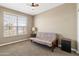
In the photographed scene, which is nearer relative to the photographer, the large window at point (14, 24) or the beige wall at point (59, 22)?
the beige wall at point (59, 22)

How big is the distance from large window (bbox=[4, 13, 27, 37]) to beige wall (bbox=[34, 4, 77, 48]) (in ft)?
1.64

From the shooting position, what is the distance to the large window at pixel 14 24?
1.95 metres

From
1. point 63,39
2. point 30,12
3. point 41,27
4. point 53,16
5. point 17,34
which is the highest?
point 30,12

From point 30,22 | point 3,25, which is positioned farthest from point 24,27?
point 3,25

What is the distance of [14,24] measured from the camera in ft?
6.44

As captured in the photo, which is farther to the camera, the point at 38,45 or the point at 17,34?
the point at 38,45

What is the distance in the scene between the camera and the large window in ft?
6.41

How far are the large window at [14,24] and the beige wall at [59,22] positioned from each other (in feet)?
1.64

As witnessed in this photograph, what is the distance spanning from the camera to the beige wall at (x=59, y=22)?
1.80 metres

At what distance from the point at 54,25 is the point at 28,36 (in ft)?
3.29

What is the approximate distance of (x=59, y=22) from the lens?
188cm

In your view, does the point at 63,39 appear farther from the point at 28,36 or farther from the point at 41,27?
the point at 28,36

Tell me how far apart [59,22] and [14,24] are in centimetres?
134

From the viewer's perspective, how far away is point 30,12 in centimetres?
207
